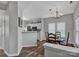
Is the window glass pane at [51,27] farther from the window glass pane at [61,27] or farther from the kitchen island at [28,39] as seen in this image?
the kitchen island at [28,39]

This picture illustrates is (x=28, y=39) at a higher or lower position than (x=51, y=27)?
lower

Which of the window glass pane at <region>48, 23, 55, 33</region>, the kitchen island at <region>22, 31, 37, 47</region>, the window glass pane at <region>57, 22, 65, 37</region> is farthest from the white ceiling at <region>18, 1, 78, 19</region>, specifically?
the window glass pane at <region>48, 23, 55, 33</region>

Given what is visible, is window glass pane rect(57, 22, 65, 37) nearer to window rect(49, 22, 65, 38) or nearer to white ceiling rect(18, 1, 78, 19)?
window rect(49, 22, 65, 38)

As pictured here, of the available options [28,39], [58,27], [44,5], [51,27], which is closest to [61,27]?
[58,27]

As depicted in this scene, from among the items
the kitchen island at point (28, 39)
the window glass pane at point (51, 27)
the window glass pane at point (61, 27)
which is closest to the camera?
the kitchen island at point (28, 39)

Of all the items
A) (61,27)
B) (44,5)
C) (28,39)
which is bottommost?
(28,39)

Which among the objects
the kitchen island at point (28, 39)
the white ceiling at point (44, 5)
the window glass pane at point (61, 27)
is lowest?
the kitchen island at point (28, 39)

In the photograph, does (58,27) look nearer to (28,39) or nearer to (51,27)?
(51,27)

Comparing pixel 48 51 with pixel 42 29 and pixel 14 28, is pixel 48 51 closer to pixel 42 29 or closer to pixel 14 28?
pixel 14 28

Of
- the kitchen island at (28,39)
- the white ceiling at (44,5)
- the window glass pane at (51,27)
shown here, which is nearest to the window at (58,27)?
the window glass pane at (51,27)

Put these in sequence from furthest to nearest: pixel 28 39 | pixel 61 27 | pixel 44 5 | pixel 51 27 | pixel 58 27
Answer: pixel 51 27
pixel 58 27
pixel 61 27
pixel 28 39
pixel 44 5

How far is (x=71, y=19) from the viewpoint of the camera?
8258 millimetres

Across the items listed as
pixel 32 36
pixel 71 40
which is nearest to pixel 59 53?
pixel 32 36

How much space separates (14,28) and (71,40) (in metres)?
4.90
